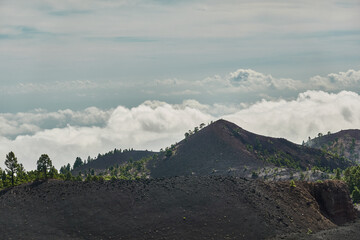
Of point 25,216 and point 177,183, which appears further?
point 177,183

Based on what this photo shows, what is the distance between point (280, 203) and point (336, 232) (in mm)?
15470

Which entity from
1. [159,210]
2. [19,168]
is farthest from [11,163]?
[159,210]

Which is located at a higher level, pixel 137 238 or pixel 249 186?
pixel 249 186

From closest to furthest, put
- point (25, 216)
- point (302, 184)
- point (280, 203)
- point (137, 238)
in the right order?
point (137, 238) < point (25, 216) < point (280, 203) < point (302, 184)

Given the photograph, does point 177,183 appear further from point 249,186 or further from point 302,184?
point 302,184

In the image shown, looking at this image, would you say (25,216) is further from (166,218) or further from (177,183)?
(177,183)

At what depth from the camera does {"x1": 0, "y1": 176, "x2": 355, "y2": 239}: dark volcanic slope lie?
87.6m

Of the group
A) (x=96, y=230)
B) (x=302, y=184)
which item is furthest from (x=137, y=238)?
(x=302, y=184)

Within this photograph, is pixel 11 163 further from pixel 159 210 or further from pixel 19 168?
pixel 159 210

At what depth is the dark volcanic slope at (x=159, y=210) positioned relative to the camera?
87.6m

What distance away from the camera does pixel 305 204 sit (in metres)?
110

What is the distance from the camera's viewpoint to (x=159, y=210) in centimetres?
9556

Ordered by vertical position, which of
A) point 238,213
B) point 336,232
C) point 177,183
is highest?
point 177,183

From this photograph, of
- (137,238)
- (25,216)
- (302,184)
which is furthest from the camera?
(302,184)
